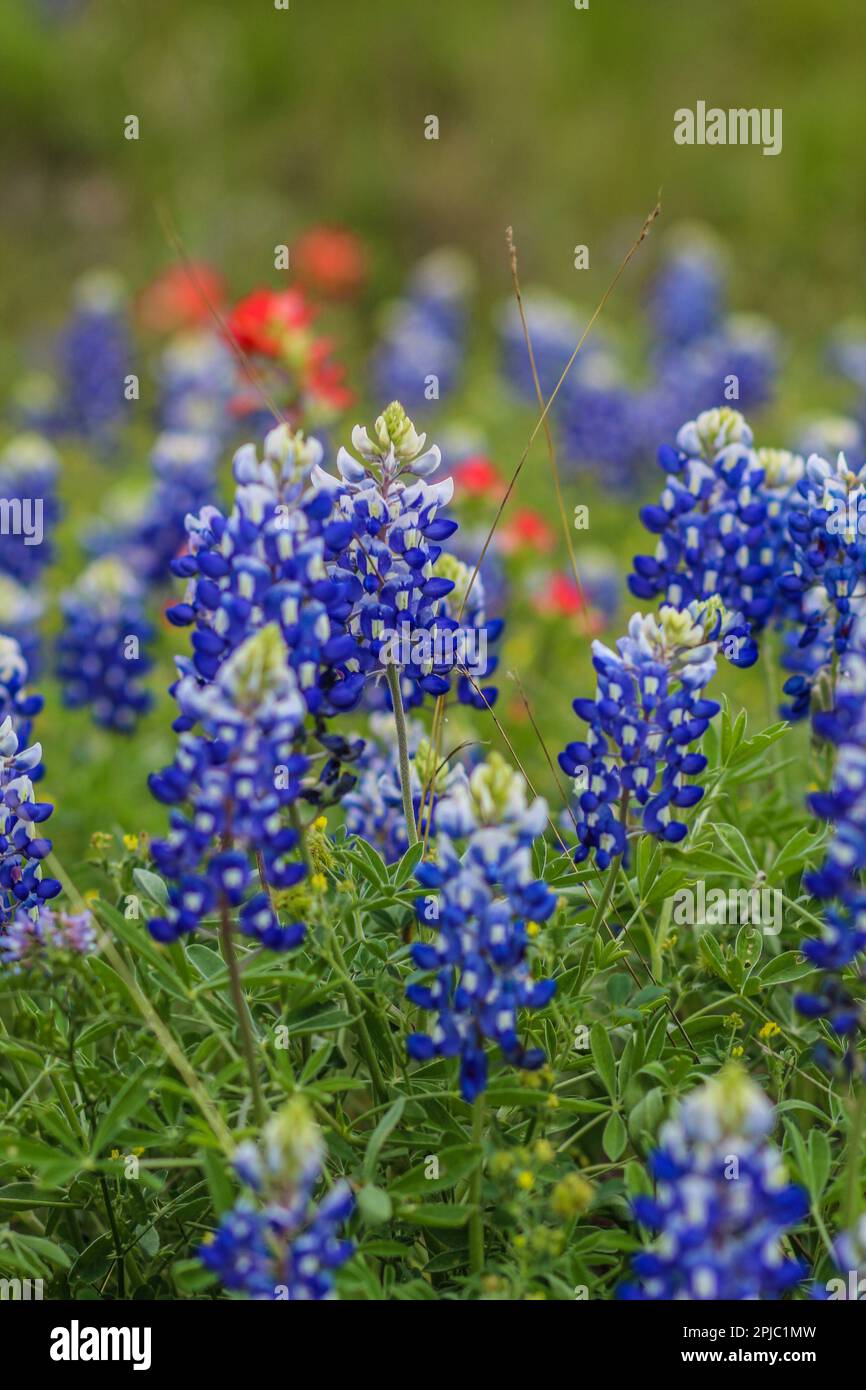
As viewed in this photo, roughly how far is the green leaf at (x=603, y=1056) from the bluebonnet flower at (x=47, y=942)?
79 cm

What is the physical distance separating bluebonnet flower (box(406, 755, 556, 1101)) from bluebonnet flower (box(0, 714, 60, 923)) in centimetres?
79

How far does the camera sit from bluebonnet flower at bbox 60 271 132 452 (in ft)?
26.4

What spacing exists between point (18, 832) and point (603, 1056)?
1.04m

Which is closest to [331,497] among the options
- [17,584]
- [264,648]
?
[264,648]

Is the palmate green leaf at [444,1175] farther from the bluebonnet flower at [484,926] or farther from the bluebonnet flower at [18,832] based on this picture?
the bluebonnet flower at [18,832]

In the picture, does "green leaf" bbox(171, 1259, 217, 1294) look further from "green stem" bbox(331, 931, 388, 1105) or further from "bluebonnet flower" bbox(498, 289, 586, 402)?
"bluebonnet flower" bbox(498, 289, 586, 402)

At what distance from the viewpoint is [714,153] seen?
11.6 metres

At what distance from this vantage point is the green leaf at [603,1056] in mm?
2400

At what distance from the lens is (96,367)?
8117 mm

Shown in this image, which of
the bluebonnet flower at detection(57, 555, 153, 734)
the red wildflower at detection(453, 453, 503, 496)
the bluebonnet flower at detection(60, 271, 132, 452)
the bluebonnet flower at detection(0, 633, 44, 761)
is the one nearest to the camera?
the bluebonnet flower at detection(0, 633, 44, 761)

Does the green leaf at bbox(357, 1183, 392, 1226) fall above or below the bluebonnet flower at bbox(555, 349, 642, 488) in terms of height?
below

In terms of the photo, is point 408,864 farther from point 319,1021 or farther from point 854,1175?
point 854,1175

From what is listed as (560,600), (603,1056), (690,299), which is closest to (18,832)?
(603,1056)

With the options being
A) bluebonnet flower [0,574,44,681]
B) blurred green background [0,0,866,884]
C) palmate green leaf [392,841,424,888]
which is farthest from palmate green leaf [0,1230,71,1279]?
blurred green background [0,0,866,884]
